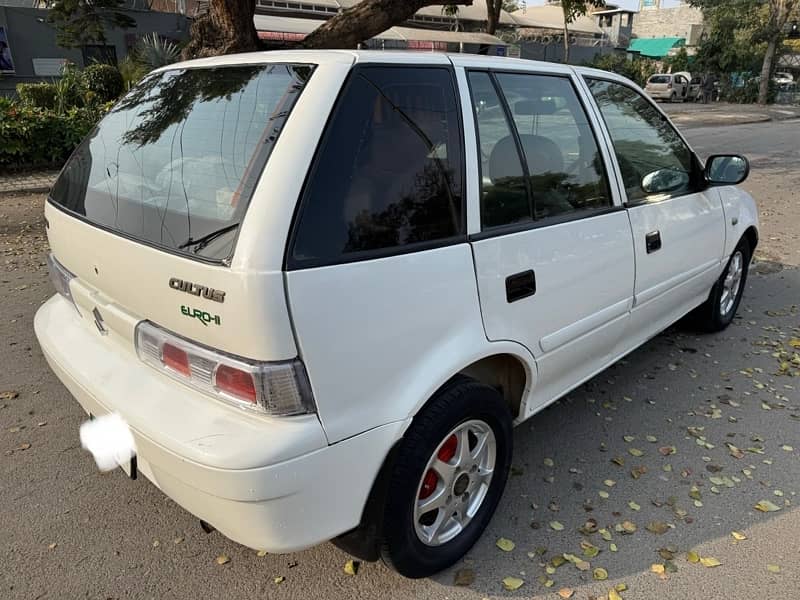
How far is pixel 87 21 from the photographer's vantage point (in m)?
18.1

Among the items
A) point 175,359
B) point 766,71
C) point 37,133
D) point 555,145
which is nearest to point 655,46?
point 766,71

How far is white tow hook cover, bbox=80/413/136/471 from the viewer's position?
78.4 inches

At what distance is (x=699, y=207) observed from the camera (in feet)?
11.8

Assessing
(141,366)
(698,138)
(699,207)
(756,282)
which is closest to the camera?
(141,366)

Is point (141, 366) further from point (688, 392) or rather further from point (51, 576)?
point (688, 392)

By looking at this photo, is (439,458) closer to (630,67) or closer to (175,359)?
(175,359)

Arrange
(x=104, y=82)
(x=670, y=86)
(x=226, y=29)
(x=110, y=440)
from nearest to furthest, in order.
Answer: (x=110, y=440) < (x=226, y=29) < (x=104, y=82) < (x=670, y=86)

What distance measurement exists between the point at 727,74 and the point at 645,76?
14.2 ft

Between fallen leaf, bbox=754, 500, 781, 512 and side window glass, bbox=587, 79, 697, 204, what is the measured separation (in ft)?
4.93

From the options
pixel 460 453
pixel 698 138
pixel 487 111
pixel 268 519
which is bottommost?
pixel 698 138

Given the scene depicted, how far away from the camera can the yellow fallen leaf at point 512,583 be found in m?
2.27

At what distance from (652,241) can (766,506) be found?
1332 millimetres

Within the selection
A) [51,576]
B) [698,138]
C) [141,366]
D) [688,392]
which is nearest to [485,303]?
[141,366]

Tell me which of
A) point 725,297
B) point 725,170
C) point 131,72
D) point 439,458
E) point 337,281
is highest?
point 131,72
